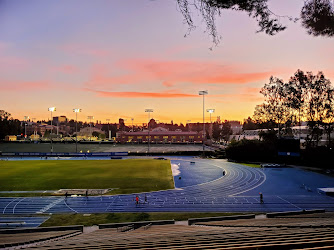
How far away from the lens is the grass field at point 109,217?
19.7m

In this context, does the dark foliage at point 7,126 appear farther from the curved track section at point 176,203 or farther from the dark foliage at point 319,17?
the dark foliage at point 319,17

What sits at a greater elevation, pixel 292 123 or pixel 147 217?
pixel 292 123

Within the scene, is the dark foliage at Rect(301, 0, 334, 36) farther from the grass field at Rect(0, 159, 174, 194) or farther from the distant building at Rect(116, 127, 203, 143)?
the distant building at Rect(116, 127, 203, 143)

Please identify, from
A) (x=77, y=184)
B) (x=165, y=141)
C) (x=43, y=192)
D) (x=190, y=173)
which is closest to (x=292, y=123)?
(x=190, y=173)

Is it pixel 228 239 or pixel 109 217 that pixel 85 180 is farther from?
pixel 228 239

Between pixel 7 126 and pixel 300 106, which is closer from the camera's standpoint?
pixel 300 106

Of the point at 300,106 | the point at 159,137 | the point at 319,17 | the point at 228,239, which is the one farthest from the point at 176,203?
the point at 159,137

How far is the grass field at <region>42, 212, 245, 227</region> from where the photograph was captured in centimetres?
1966

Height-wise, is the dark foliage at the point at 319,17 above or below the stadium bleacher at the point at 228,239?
above

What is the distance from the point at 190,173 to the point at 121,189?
1569 cm

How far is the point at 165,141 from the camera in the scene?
120312 mm

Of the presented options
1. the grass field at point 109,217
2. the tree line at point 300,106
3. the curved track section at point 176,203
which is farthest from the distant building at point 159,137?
the grass field at point 109,217

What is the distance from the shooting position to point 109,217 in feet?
68.3

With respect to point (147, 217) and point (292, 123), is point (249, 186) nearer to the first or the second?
point (147, 217)
